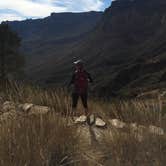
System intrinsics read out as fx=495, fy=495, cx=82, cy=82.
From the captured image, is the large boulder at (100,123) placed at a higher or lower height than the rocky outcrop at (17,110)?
lower

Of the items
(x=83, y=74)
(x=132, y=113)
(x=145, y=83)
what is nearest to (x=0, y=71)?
(x=83, y=74)

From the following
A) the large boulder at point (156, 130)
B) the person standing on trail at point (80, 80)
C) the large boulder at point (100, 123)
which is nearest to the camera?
the large boulder at point (156, 130)

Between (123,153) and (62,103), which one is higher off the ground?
(62,103)

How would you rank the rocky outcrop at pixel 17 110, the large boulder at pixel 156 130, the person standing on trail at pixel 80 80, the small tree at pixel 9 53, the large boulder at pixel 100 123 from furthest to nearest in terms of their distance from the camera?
the small tree at pixel 9 53 → the person standing on trail at pixel 80 80 → the large boulder at pixel 100 123 → the rocky outcrop at pixel 17 110 → the large boulder at pixel 156 130

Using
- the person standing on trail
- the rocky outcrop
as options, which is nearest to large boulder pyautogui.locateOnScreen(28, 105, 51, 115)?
the rocky outcrop

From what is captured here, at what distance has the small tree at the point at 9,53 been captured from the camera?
171 ft

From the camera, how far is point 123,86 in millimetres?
143875

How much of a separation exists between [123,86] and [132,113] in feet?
454

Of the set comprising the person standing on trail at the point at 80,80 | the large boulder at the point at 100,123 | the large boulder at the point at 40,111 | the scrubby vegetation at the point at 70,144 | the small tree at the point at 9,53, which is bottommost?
the scrubby vegetation at the point at 70,144

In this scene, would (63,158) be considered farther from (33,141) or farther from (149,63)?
(149,63)

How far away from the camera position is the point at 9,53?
5344 centimetres

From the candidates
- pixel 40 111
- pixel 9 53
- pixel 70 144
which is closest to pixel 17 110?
pixel 40 111

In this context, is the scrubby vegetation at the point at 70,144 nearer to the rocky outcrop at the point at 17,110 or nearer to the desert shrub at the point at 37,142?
the desert shrub at the point at 37,142

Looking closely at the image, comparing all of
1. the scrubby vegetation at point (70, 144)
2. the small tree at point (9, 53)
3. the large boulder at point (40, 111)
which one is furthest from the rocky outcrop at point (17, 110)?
the small tree at point (9, 53)
